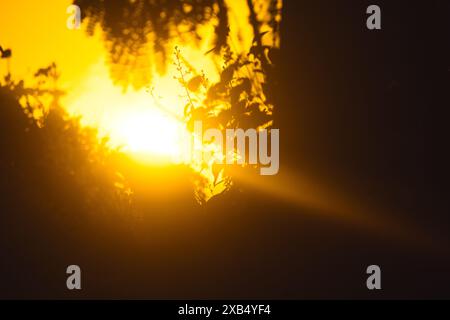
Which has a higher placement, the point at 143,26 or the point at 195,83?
the point at 143,26

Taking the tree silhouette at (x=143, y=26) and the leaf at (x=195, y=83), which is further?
the tree silhouette at (x=143, y=26)

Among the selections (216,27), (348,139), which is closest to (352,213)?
(348,139)

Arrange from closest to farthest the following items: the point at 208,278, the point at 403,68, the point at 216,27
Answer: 1. the point at 403,68
2. the point at 208,278
3. the point at 216,27

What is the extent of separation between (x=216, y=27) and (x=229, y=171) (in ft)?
4.72

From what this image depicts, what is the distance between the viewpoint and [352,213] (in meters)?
3.32

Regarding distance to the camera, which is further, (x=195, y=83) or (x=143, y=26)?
(x=143, y=26)

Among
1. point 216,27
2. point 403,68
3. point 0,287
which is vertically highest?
point 216,27

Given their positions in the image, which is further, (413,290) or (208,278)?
(208,278)

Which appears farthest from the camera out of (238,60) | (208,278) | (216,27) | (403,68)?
(216,27)

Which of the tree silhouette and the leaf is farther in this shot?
the tree silhouette

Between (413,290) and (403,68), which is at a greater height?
(403,68)

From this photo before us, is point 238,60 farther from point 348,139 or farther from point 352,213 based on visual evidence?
point 352,213

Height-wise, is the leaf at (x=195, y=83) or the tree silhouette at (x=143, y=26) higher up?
the tree silhouette at (x=143, y=26)

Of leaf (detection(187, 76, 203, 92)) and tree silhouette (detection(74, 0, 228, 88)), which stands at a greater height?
tree silhouette (detection(74, 0, 228, 88))
